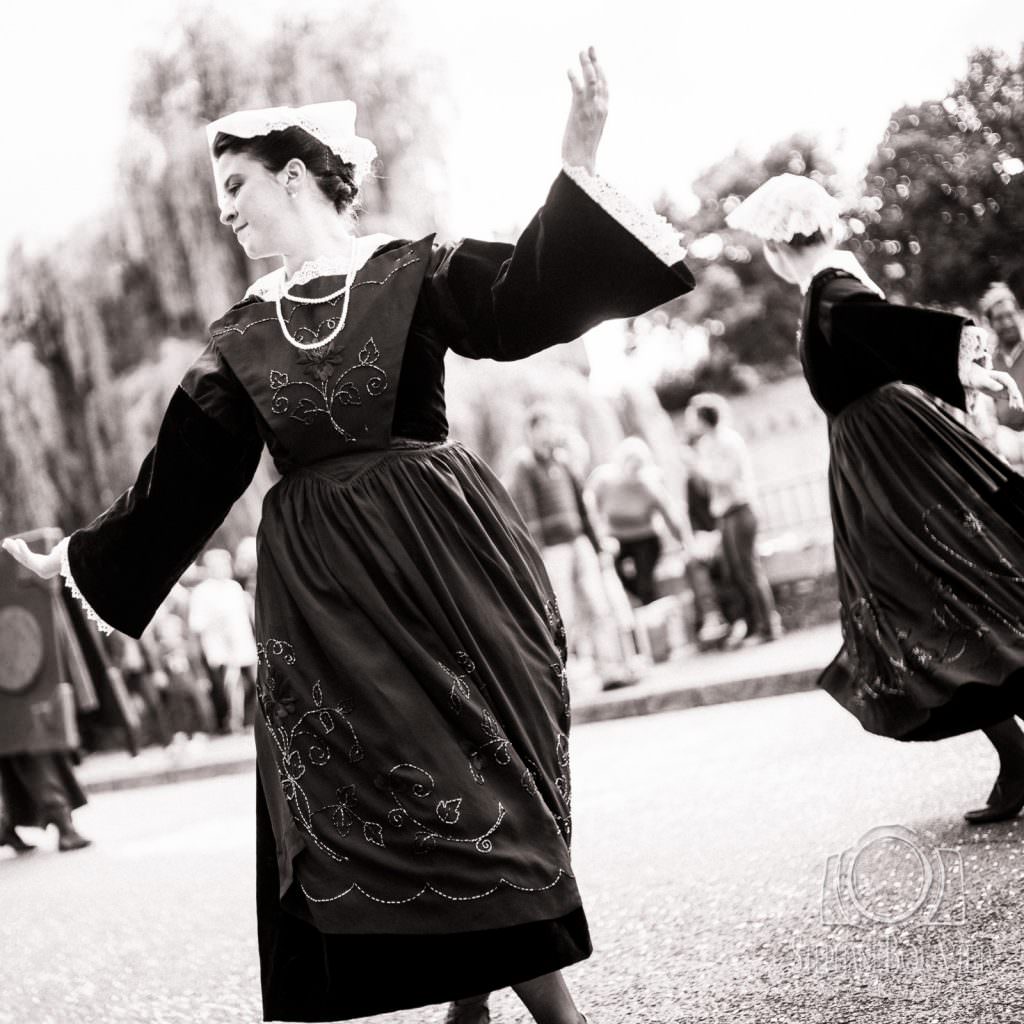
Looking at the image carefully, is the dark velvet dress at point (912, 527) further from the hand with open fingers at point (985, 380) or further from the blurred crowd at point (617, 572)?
the blurred crowd at point (617, 572)

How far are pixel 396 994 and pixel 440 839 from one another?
10.8 inches

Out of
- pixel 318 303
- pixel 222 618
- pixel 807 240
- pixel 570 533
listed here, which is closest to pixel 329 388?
pixel 318 303

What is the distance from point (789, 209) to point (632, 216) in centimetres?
198

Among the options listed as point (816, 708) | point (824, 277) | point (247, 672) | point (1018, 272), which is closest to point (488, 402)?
point (247, 672)

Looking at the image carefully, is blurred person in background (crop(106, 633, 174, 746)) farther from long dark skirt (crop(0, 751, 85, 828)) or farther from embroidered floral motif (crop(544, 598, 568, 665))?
embroidered floral motif (crop(544, 598, 568, 665))

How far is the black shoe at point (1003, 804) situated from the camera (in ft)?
13.5

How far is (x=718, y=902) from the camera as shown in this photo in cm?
390

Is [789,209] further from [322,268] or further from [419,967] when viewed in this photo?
[419,967]

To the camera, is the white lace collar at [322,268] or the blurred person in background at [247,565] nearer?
the white lace collar at [322,268]

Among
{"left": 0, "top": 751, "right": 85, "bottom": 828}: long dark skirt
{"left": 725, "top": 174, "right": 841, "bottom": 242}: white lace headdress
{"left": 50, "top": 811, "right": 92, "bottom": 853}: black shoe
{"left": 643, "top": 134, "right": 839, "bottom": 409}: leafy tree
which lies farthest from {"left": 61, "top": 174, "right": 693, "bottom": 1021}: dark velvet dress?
{"left": 643, "top": 134, "right": 839, "bottom": 409}: leafy tree

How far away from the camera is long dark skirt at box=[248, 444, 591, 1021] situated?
2648mm

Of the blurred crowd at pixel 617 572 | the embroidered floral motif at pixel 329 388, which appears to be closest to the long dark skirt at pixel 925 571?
the embroidered floral motif at pixel 329 388

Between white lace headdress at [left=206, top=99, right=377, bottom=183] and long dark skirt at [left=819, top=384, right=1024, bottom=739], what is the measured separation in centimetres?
171

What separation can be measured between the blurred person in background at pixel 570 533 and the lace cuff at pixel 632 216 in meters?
7.23
